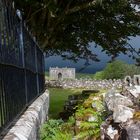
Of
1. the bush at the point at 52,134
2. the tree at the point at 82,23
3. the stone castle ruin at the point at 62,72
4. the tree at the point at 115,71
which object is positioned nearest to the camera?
the bush at the point at 52,134

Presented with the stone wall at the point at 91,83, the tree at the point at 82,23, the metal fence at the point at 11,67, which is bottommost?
the stone wall at the point at 91,83

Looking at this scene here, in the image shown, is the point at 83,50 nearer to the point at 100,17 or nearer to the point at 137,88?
the point at 100,17

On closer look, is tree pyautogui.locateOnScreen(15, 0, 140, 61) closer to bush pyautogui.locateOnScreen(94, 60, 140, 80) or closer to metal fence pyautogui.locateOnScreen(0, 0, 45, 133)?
metal fence pyautogui.locateOnScreen(0, 0, 45, 133)

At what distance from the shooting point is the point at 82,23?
982 inches

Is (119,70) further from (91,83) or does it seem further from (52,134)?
(52,134)

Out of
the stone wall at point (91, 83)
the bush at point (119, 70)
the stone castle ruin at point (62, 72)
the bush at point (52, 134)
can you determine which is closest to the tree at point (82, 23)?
the bush at point (52, 134)

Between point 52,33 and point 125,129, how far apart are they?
17.3 m

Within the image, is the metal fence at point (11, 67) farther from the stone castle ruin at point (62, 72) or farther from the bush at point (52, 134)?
the stone castle ruin at point (62, 72)

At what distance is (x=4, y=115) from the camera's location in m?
6.41

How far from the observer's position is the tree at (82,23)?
68.4 ft

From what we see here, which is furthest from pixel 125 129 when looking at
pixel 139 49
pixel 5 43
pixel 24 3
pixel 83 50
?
pixel 83 50

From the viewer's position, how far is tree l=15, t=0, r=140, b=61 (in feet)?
68.4

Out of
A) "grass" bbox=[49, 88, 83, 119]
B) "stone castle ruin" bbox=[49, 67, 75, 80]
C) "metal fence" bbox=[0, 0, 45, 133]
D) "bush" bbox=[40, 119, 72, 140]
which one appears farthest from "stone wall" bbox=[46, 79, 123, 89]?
"metal fence" bbox=[0, 0, 45, 133]

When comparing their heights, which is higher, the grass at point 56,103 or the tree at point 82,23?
the tree at point 82,23
